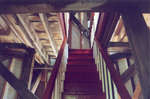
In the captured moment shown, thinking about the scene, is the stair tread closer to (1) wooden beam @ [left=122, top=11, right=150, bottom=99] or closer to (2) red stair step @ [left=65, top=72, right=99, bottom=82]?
(2) red stair step @ [left=65, top=72, right=99, bottom=82]

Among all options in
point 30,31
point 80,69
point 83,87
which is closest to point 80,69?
point 80,69

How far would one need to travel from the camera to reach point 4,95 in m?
3.11

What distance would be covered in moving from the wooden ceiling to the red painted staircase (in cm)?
101

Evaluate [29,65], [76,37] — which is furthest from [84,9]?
[76,37]

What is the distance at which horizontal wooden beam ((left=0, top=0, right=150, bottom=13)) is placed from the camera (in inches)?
60.7

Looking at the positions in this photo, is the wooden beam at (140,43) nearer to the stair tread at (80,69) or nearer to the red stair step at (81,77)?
the red stair step at (81,77)

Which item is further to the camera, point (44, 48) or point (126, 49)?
point (44, 48)

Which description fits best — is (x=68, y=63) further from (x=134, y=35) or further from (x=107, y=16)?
(x=134, y=35)

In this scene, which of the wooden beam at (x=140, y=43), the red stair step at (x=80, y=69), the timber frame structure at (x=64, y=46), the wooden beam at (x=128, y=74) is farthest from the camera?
the red stair step at (x=80, y=69)

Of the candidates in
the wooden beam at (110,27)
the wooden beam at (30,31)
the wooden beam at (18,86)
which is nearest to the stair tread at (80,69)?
the wooden beam at (110,27)

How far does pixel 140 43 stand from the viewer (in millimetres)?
1495

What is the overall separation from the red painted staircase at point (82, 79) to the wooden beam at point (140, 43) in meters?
1.94

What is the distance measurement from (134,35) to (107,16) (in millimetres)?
1412

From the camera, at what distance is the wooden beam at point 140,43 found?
138 cm
